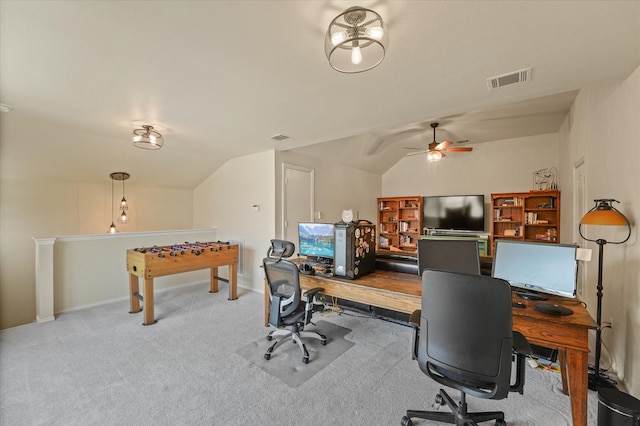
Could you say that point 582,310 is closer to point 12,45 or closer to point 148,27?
point 148,27

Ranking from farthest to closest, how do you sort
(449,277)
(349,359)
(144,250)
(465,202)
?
1. (465,202)
2. (144,250)
3. (349,359)
4. (449,277)

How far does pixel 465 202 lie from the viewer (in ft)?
19.2

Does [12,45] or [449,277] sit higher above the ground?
[12,45]

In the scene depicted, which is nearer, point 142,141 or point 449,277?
point 449,277

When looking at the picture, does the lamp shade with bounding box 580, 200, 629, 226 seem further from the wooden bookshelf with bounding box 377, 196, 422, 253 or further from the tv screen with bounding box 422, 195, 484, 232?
the wooden bookshelf with bounding box 377, 196, 422, 253

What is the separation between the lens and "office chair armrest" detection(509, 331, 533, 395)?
4.54 feet

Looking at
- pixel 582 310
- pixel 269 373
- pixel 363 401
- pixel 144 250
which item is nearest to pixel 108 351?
pixel 144 250

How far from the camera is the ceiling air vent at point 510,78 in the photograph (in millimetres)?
2064

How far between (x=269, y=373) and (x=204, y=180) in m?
4.69

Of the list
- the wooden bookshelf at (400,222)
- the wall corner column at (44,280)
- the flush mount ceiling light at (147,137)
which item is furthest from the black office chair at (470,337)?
the wooden bookshelf at (400,222)

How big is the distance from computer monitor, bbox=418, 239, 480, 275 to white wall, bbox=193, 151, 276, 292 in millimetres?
2664

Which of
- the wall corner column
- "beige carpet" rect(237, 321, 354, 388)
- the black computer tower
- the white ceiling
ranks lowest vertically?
"beige carpet" rect(237, 321, 354, 388)

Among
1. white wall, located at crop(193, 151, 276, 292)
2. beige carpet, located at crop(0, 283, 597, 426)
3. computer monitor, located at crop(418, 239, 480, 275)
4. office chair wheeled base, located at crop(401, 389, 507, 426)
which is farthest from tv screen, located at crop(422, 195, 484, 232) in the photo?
office chair wheeled base, located at crop(401, 389, 507, 426)

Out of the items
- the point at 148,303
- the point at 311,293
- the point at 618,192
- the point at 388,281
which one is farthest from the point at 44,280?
the point at 618,192
